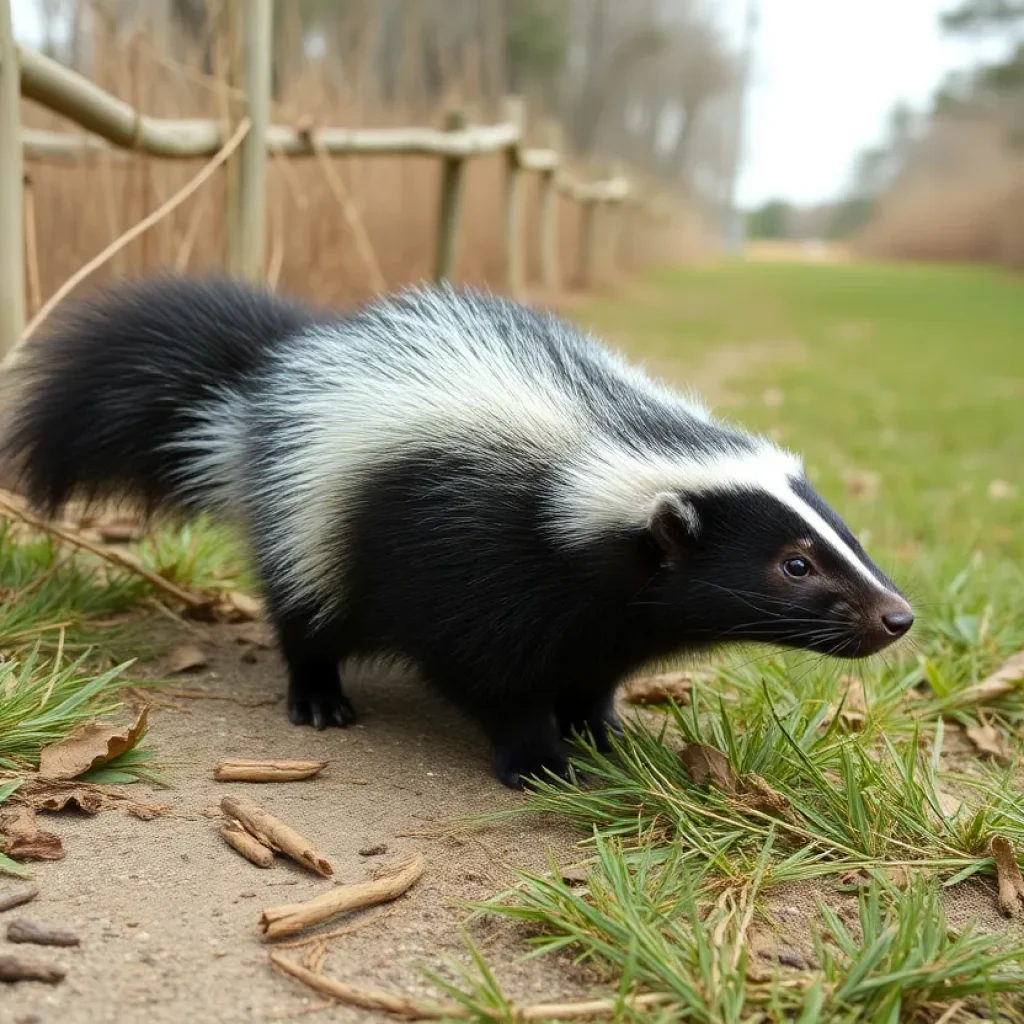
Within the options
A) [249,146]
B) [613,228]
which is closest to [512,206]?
[249,146]

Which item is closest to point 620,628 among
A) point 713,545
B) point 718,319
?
point 713,545

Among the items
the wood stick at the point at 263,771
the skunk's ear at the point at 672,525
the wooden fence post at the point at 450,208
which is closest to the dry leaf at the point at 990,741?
the skunk's ear at the point at 672,525

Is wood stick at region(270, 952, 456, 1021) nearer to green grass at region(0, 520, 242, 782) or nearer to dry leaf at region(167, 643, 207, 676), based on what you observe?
green grass at region(0, 520, 242, 782)

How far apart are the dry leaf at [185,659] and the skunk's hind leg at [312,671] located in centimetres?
35

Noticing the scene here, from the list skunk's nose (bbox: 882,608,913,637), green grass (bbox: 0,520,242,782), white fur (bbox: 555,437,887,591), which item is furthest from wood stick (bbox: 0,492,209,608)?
skunk's nose (bbox: 882,608,913,637)

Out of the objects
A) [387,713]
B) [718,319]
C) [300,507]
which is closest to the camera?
[300,507]

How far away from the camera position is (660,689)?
359cm

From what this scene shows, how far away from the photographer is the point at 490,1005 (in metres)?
1.88

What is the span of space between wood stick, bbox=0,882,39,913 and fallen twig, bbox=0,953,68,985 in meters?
0.22

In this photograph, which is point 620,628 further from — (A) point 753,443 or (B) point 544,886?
(B) point 544,886

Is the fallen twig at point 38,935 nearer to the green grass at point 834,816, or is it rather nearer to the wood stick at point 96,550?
the green grass at point 834,816

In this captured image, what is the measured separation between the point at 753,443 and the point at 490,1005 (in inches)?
61.6

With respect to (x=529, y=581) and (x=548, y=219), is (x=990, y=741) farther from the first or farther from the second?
(x=548, y=219)

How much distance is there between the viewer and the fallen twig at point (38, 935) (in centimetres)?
201
